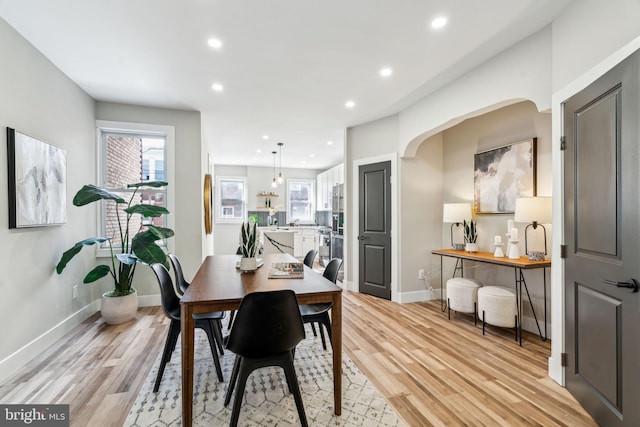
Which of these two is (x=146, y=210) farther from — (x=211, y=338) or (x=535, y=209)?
(x=535, y=209)

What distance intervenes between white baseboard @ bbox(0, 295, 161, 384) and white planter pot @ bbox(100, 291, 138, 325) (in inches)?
11.4

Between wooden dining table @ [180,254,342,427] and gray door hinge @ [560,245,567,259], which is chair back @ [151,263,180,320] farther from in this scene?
gray door hinge @ [560,245,567,259]

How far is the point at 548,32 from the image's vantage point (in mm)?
2307

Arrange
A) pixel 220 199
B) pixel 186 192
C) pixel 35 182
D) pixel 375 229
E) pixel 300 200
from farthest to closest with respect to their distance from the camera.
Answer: pixel 300 200
pixel 220 199
pixel 375 229
pixel 186 192
pixel 35 182

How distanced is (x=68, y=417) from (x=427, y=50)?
12.3 ft

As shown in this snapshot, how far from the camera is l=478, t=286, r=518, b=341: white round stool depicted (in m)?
2.98

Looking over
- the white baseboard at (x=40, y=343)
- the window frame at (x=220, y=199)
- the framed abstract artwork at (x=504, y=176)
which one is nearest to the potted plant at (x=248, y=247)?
the white baseboard at (x=40, y=343)

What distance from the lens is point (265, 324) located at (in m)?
1.56

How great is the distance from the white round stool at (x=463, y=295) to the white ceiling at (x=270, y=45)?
2346mm

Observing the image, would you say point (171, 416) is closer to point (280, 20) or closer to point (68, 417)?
point (68, 417)

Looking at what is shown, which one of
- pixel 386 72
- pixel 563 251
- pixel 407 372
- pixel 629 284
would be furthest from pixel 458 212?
pixel 629 284

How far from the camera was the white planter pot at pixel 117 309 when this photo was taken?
3289 mm

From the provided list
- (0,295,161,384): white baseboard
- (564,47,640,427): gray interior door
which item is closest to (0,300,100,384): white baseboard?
(0,295,161,384): white baseboard

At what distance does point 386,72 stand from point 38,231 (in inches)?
143
